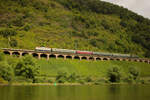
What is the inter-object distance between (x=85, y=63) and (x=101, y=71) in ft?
29.9

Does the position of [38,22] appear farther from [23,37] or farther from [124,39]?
[124,39]

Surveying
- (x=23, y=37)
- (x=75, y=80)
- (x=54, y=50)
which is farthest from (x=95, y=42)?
(x=75, y=80)

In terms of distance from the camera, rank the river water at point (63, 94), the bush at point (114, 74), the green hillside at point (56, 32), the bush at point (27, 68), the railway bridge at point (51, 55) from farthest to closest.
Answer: the green hillside at point (56, 32) < the railway bridge at point (51, 55) < the bush at point (114, 74) < the bush at point (27, 68) < the river water at point (63, 94)

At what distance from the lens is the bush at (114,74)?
259 ft

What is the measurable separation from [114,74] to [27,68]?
27.6 metres

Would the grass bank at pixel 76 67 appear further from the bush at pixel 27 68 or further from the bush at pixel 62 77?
the bush at pixel 27 68

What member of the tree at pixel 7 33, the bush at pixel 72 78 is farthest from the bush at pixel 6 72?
the tree at pixel 7 33

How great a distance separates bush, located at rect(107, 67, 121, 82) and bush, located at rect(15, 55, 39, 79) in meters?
23.8

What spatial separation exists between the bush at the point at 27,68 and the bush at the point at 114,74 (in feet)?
78.2

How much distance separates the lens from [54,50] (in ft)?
357

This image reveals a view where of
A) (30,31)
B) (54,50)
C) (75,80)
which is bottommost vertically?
(75,80)

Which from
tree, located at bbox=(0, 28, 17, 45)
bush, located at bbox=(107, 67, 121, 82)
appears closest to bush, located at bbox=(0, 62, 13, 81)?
bush, located at bbox=(107, 67, 121, 82)

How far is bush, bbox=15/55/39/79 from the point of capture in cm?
6962

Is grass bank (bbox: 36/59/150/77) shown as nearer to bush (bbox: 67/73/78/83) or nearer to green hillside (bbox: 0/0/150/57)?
bush (bbox: 67/73/78/83)
